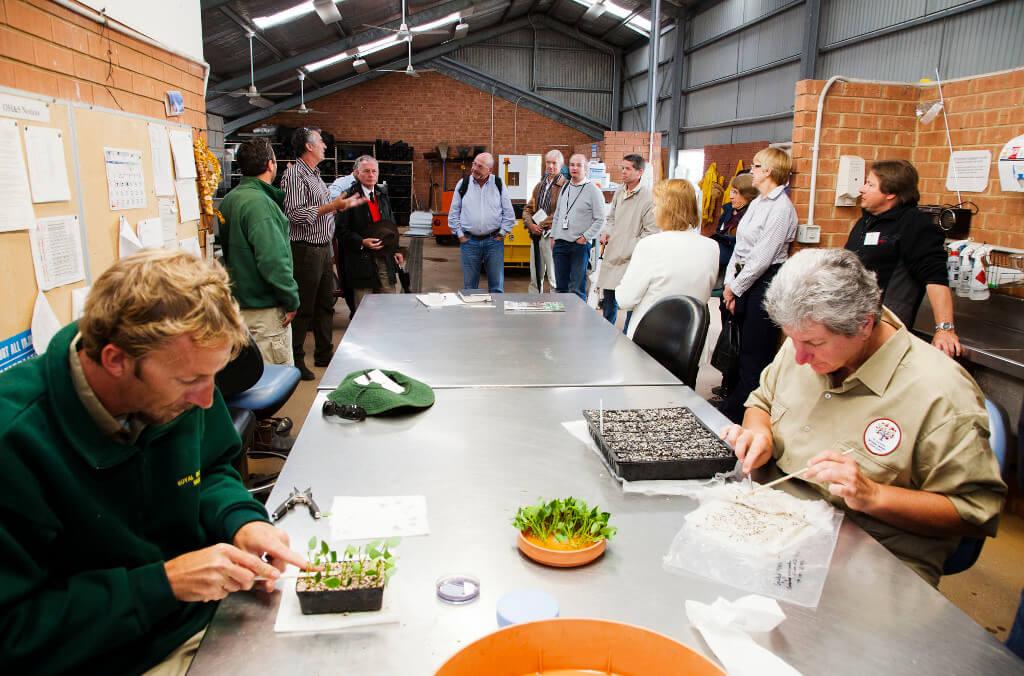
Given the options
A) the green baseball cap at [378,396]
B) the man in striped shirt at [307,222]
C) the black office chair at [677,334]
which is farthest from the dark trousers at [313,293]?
the green baseball cap at [378,396]

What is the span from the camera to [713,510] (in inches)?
55.3

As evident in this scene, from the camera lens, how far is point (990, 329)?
11.4 ft

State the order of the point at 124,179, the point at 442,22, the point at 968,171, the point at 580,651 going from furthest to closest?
the point at 442,22
the point at 968,171
the point at 124,179
the point at 580,651

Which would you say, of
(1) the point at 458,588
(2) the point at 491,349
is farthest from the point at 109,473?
(2) the point at 491,349

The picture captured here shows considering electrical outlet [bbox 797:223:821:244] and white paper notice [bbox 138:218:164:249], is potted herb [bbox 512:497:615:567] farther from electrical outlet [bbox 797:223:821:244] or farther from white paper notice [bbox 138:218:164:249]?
electrical outlet [bbox 797:223:821:244]

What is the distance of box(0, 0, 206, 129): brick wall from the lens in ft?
7.11

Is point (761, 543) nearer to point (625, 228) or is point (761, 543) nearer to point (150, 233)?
point (150, 233)

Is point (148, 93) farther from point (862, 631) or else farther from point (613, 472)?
point (862, 631)

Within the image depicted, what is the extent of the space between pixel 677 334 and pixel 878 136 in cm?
252

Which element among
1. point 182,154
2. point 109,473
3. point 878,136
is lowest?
point 109,473

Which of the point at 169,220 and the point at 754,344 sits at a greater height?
the point at 169,220

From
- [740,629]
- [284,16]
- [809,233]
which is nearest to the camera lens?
[740,629]

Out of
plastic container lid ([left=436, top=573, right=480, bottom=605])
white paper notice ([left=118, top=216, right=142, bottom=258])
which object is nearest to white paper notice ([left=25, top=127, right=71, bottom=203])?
white paper notice ([left=118, top=216, right=142, bottom=258])

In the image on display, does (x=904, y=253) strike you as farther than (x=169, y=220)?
No
